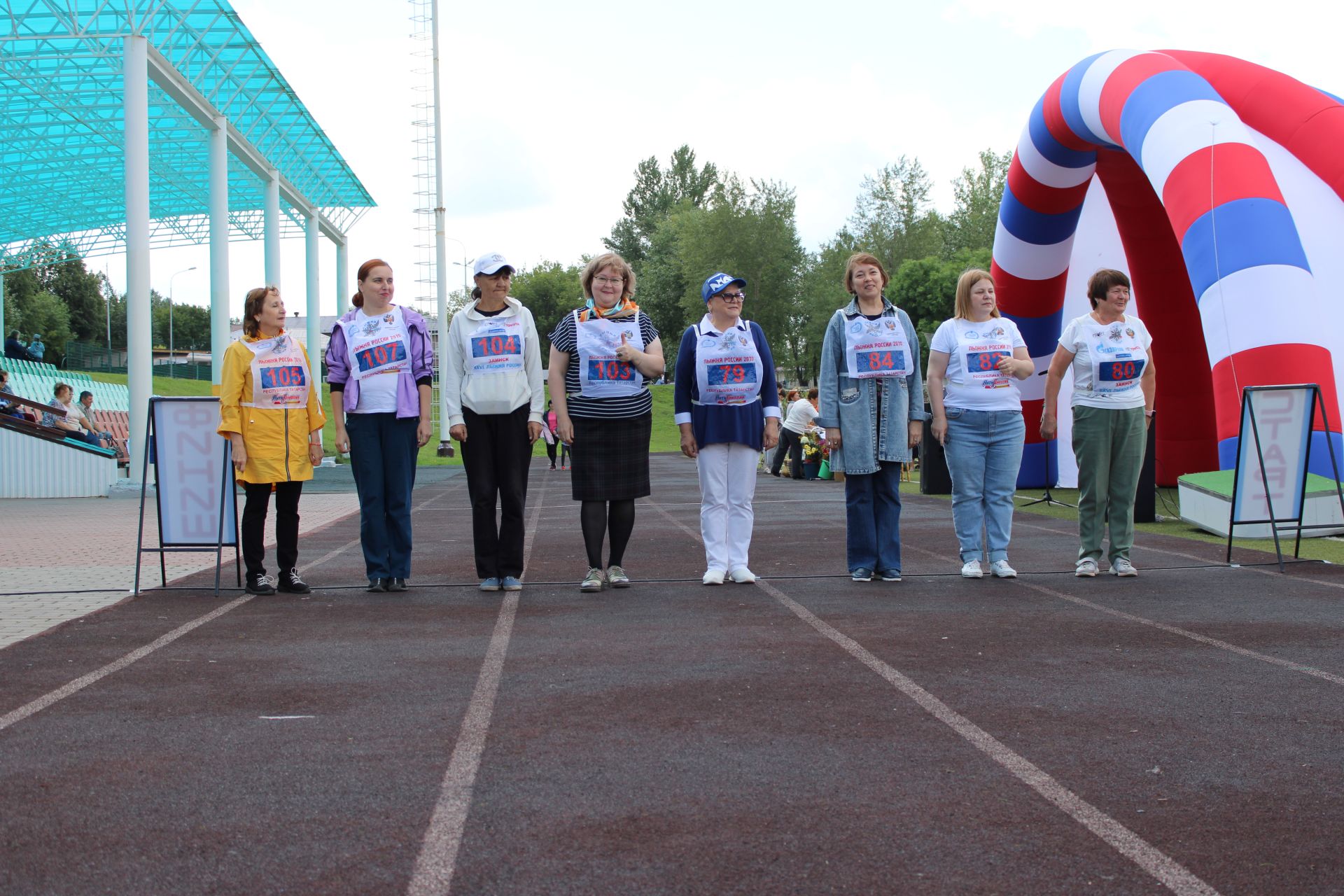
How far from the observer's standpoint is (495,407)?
7.54 m

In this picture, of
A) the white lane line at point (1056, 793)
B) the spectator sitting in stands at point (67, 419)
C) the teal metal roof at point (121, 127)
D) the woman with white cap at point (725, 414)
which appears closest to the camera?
the white lane line at point (1056, 793)

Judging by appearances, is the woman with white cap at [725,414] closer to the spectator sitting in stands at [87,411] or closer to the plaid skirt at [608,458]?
the plaid skirt at [608,458]

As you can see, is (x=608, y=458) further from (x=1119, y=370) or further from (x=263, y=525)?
(x=1119, y=370)

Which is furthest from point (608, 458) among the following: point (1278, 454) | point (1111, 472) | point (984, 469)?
point (1278, 454)

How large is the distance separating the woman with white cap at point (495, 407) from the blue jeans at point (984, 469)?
265 cm

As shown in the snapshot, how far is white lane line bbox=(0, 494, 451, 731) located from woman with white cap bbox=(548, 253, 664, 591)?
2070mm

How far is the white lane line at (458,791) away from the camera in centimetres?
287

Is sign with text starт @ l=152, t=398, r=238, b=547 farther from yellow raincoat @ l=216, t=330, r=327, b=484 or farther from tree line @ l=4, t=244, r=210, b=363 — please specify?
tree line @ l=4, t=244, r=210, b=363

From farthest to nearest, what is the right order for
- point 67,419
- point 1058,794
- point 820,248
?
point 820,248 < point 67,419 < point 1058,794

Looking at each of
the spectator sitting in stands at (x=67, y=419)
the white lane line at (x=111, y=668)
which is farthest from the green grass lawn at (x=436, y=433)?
the white lane line at (x=111, y=668)

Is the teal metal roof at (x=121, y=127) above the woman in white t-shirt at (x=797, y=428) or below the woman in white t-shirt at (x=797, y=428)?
above

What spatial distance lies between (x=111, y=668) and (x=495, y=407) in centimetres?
282

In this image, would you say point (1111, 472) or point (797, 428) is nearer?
point (1111, 472)

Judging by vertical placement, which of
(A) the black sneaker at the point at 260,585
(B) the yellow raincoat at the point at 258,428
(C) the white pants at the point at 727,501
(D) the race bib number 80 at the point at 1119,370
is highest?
(D) the race bib number 80 at the point at 1119,370
